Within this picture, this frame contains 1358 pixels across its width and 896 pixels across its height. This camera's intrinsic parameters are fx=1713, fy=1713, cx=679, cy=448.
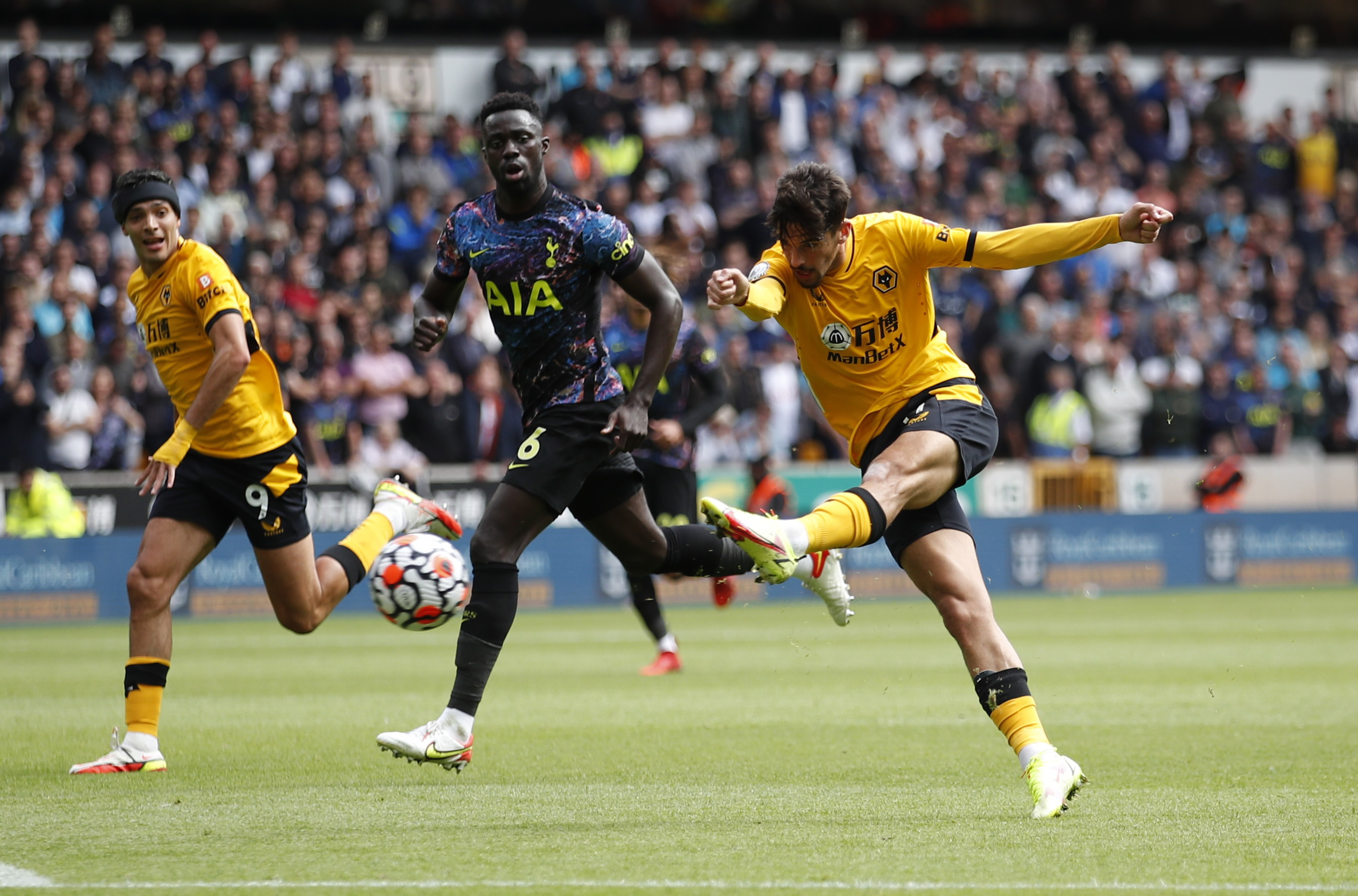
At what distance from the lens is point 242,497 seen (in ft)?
24.9

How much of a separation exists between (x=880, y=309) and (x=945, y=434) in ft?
1.81

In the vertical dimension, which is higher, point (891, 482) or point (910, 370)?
point (910, 370)

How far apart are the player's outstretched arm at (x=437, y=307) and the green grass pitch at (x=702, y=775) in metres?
1.78

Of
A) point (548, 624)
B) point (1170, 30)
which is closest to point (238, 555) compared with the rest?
point (548, 624)

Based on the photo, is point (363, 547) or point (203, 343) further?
point (363, 547)

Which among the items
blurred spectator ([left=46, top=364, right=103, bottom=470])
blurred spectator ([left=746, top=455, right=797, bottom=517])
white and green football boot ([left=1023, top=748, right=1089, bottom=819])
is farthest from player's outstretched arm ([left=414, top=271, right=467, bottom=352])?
blurred spectator ([left=46, top=364, right=103, bottom=470])

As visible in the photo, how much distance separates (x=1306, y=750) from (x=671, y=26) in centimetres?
2057

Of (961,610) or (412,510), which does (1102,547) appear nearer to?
(412,510)

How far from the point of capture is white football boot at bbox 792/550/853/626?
24.2 ft

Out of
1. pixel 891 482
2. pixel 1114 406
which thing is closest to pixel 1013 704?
pixel 891 482

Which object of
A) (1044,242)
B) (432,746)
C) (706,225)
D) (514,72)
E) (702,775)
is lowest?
(702,775)

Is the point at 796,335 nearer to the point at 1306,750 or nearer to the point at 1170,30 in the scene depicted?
the point at 1306,750

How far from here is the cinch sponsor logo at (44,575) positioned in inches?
665

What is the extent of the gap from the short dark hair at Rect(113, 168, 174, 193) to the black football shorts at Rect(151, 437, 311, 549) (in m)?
1.19
